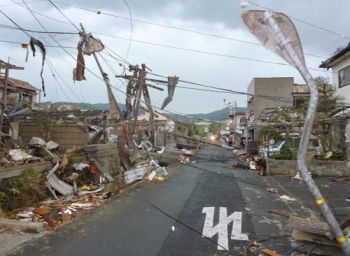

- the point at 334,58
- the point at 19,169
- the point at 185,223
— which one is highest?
the point at 334,58

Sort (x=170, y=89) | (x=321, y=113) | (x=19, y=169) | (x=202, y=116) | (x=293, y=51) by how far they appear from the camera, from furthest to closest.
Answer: (x=202, y=116) < (x=321, y=113) < (x=170, y=89) < (x=19, y=169) < (x=293, y=51)

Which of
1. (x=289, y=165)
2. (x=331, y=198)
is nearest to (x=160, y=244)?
(x=331, y=198)

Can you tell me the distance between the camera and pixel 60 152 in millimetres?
13266

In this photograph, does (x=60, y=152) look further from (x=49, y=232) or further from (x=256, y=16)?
(x=256, y=16)

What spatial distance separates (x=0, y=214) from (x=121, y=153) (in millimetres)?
7228

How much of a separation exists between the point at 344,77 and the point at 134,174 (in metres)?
14.0

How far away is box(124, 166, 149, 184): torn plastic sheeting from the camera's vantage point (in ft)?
43.3

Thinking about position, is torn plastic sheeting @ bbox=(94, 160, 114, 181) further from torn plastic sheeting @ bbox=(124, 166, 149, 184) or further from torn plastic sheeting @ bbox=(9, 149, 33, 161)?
torn plastic sheeting @ bbox=(9, 149, 33, 161)

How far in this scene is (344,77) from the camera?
726 inches

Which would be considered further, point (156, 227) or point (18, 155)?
point (18, 155)

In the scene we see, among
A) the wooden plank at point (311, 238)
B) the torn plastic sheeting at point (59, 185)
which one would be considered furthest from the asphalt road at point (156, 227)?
the torn plastic sheeting at point (59, 185)

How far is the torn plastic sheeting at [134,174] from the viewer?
13.2 metres
